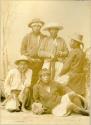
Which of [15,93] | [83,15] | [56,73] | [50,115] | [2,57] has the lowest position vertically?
[50,115]

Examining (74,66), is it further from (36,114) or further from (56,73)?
(36,114)

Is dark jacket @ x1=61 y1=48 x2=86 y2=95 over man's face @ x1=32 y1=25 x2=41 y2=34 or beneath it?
beneath

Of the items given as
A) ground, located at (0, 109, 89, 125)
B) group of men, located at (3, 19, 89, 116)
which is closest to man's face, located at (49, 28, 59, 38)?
group of men, located at (3, 19, 89, 116)

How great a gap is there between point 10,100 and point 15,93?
64mm

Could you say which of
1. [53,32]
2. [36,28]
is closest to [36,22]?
[36,28]

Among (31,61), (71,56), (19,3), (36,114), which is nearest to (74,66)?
(71,56)

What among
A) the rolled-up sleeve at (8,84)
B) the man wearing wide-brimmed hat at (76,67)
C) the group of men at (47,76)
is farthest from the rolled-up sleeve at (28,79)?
the man wearing wide-brimmed hat at (76,67)

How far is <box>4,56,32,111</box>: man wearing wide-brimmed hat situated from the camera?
1.99m

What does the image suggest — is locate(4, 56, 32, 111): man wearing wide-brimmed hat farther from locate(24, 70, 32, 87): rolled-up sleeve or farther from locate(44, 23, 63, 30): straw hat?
locate(44, 23, 63, 30): straw hat

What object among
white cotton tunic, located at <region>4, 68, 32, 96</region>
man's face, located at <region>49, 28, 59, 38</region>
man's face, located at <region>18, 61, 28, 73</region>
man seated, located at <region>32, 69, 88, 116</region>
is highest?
man's face, located at <region>49, 28, 59, 38</region>

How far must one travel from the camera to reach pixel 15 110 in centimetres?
198

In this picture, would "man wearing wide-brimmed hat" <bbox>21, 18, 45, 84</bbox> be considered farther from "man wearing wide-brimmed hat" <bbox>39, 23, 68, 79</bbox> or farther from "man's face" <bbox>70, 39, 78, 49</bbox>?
"man's face" <bbox>70, 39, 78, 49</bbox>

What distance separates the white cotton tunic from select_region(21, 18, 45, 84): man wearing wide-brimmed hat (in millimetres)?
62

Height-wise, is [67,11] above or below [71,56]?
above
